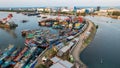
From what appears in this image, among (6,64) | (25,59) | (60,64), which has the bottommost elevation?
(6,64)

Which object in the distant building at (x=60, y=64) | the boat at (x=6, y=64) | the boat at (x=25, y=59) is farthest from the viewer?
the boat at (x=6, y=64)

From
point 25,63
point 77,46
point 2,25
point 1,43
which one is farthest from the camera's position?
point 2,25

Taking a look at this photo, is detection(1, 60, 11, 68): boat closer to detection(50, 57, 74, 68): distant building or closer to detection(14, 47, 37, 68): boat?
detection(14, 47, 37, 68): boat

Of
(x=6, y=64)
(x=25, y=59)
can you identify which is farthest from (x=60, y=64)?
(x=6, y=64)

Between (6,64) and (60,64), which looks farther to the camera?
(6,64)

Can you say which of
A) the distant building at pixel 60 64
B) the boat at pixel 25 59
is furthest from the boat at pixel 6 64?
the distant building at pixel 60 64

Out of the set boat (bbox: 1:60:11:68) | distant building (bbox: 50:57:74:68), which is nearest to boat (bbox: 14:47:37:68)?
boat (bbox: 1:60:11:68)

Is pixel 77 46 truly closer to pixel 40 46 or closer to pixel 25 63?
pixel 40 46

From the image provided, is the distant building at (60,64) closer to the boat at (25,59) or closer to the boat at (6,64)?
the boat at (25,59)

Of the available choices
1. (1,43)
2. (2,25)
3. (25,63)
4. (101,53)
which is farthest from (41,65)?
(2,25)

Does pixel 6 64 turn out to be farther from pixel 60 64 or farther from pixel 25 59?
pixel 60 64

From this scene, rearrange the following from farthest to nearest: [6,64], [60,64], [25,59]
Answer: [25,59], [6,64], [60,64]
